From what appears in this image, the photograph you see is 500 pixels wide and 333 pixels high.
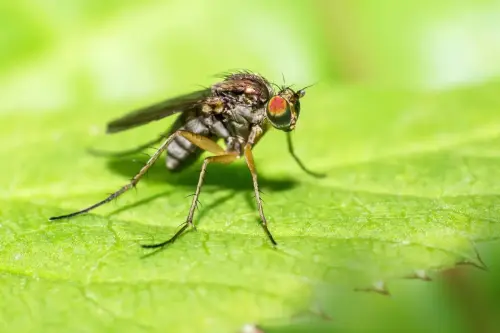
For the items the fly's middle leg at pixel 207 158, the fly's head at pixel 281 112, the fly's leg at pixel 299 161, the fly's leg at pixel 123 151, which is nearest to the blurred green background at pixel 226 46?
the fly's leg at pixel 123 151

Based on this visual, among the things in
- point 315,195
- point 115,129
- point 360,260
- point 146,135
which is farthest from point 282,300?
point 146,135

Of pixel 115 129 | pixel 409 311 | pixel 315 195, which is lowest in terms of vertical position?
pixel 409 311

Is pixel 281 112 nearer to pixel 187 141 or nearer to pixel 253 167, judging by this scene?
pixel 253 167

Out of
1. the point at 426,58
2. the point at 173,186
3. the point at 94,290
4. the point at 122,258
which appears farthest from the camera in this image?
the point at 426,58

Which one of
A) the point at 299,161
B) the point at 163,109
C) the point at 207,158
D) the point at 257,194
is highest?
the point at 163,109

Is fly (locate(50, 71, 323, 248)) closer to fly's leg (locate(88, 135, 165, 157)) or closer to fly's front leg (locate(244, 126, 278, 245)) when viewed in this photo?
fly's front leg (locate(244, 126, 278, 245))

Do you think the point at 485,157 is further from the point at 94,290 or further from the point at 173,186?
the point at 94,290

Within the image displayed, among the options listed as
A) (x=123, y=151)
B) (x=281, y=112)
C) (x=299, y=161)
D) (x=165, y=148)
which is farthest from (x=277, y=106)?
(x=123, y=151)
